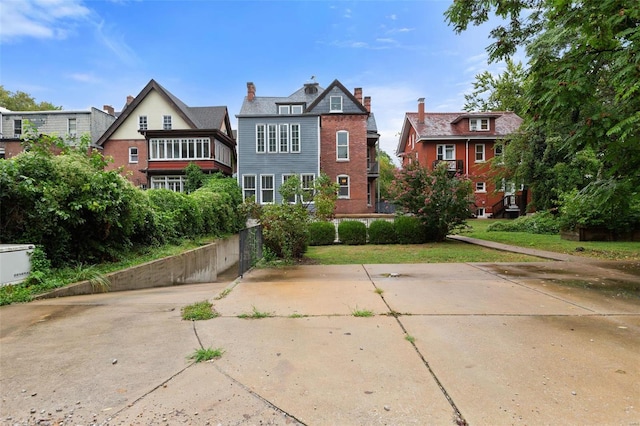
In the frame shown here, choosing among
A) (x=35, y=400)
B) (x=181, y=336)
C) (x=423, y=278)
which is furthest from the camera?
(x=423, y=278)

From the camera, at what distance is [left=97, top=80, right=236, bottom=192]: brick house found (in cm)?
2502

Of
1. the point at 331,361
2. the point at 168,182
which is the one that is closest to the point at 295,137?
the point at 168,182

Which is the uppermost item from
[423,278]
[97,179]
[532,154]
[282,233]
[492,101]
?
[492,101]

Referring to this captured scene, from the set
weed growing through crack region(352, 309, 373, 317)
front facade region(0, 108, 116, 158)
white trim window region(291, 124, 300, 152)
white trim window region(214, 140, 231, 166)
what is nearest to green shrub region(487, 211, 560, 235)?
white trim window region(291, 124, 300, 152)

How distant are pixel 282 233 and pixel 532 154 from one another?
65.2 ft

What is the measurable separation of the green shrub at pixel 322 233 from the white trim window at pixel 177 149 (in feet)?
46.2

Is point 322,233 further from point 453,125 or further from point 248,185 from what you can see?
point 453,125

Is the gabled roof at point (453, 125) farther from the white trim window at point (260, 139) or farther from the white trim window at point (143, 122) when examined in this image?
the white trim window at point (143, 122)

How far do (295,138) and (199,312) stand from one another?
2021 cm

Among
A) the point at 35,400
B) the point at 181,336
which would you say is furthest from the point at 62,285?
the point at 35,400

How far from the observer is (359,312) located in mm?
4449

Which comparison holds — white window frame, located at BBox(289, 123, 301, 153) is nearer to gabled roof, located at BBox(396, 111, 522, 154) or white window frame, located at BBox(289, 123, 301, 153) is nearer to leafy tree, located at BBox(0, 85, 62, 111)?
gabled roof, located at BBox(396, 111, 522, 154)

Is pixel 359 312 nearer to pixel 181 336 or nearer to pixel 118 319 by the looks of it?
pixel 181 336

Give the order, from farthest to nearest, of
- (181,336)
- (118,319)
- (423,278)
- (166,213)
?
(166,213) < (423,278) < (118,319) < (181,336)
